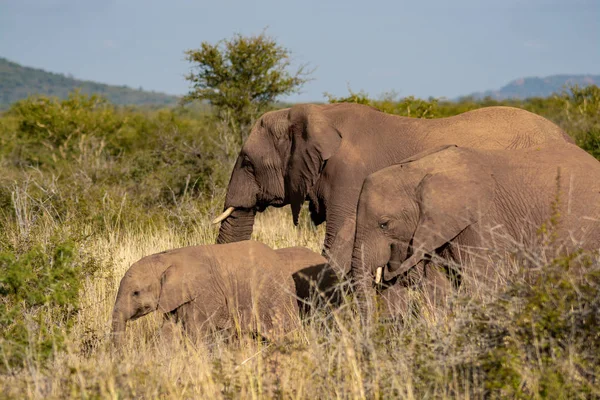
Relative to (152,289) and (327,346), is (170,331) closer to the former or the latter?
(152,289)

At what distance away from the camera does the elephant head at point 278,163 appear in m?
7.94

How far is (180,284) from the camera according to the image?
6703mm

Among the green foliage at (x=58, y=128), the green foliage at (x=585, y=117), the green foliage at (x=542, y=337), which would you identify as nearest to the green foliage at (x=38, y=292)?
the green foliage at (x=542, y=337)

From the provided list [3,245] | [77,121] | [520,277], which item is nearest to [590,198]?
[520,277]

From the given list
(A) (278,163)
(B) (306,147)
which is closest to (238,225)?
(A) (278,163)

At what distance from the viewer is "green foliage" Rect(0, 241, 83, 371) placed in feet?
20.5

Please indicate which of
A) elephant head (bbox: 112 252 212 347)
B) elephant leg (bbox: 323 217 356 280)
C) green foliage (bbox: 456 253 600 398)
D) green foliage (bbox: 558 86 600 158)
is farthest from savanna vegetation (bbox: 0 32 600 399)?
green foliage (bbox: 558 86 600 158)

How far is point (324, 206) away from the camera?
7926 mm

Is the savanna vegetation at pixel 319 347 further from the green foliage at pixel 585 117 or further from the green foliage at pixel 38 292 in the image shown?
the green foliage at pixel 585 117

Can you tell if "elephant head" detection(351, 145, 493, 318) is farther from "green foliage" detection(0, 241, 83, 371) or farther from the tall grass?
"green foliage" detection(0, 241, 83, 371)

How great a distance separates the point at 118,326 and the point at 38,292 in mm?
735

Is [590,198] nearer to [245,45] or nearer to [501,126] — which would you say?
[501,126]

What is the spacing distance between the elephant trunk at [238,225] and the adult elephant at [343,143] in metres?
0.45

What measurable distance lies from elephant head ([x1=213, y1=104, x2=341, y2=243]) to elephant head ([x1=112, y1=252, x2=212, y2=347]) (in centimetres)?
179
